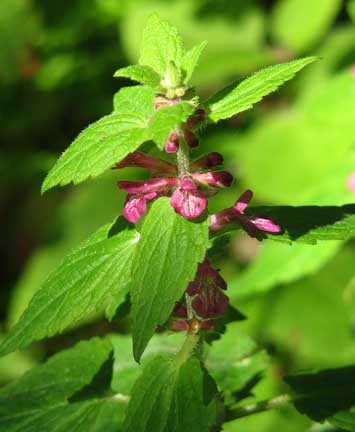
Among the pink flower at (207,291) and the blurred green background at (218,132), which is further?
the blurred green background at (218,132)

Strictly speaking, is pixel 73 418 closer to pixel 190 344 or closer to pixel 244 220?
pixel 190 344

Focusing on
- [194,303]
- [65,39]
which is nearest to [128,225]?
[194,303]

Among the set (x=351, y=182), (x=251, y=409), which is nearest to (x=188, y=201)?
(x=251, y=409)

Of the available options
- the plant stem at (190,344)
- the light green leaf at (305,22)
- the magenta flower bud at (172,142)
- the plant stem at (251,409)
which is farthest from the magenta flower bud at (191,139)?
the light green leaf at (305,22)

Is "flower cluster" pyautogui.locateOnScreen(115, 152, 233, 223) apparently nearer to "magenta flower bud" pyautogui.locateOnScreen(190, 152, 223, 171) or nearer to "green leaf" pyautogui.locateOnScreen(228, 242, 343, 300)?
"magenta flower bud" pyautogui.locateOnScreen(190, 152, 223, 171)

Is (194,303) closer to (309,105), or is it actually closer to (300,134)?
(309,105)

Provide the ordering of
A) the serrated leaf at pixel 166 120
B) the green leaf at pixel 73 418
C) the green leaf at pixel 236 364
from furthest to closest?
the green leaf at pixel 236 364, the green leaf at pixel 73 418, the serrated leaf at pixel 166 120

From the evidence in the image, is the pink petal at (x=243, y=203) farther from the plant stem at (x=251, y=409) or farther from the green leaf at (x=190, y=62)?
the plant stem at (x=251, y=409)
